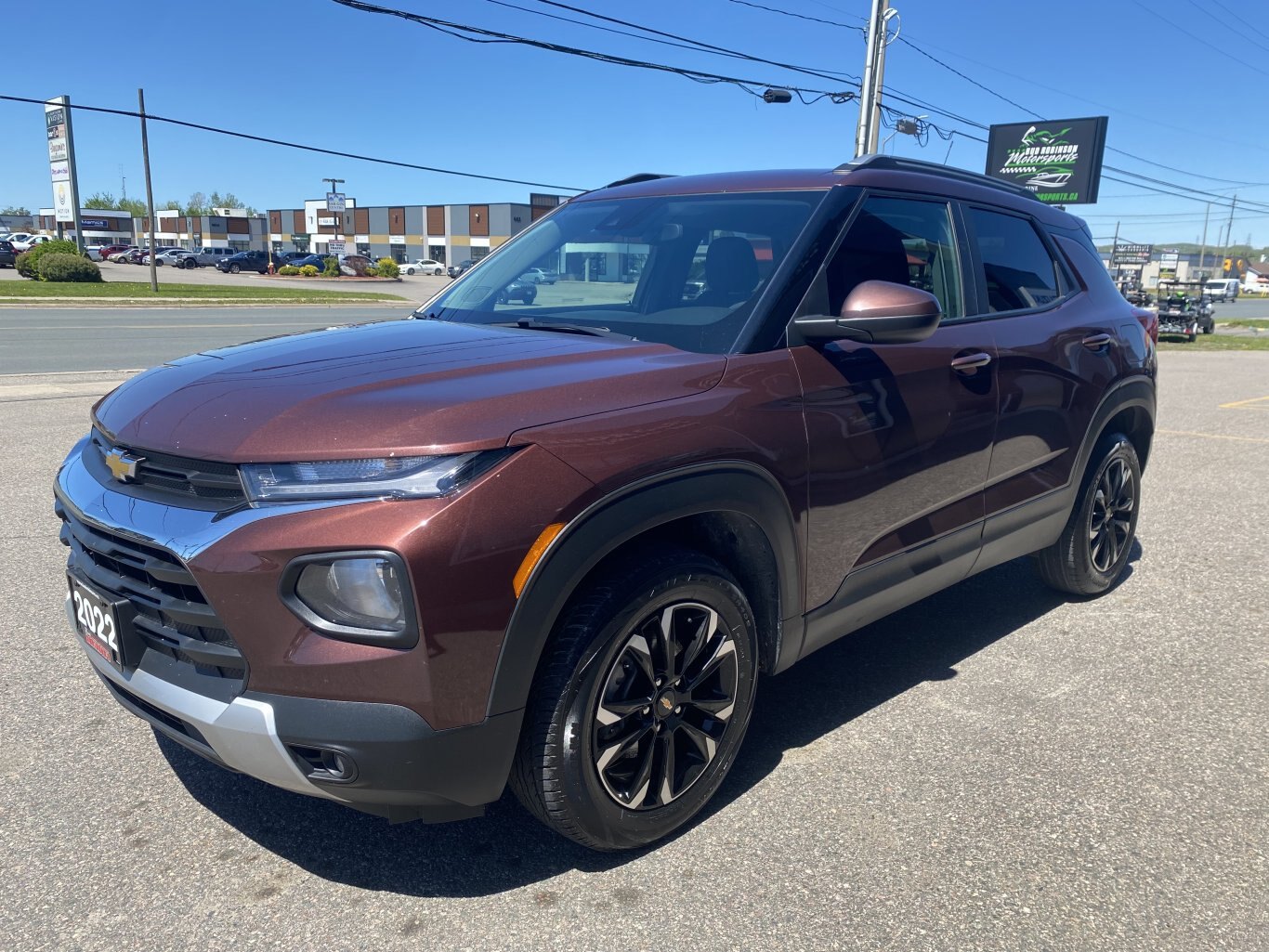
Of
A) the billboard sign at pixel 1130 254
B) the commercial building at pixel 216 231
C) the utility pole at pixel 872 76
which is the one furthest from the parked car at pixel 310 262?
the billboard sign at pixel 1130 254

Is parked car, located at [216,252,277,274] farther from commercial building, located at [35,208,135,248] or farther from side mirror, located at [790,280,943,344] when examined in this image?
side mirror, located at [790,280,943,344]

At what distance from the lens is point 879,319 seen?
9.21ft

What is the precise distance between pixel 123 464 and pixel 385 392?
721mm

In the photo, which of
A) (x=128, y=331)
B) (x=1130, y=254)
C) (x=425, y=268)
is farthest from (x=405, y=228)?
(x=128, y=331)

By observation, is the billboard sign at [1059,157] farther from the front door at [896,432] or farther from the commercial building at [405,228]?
the commercial building at [405,228]

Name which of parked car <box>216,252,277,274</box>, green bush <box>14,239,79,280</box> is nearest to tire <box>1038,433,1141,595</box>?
green bush <box>14,239,79,280</box>

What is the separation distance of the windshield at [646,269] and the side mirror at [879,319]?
0.22 m

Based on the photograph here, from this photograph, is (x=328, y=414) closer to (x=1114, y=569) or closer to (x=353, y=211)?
(x=1114, y=569)

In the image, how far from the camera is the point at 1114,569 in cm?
495

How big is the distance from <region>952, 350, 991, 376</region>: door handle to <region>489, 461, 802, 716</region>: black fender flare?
42.1 inches

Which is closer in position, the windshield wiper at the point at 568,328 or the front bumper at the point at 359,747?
the front bumper at the point at 359,747

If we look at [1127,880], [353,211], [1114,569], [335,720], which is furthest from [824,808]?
[353,211]

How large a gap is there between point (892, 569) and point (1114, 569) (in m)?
2.26

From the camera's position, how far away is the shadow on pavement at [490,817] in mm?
2600
